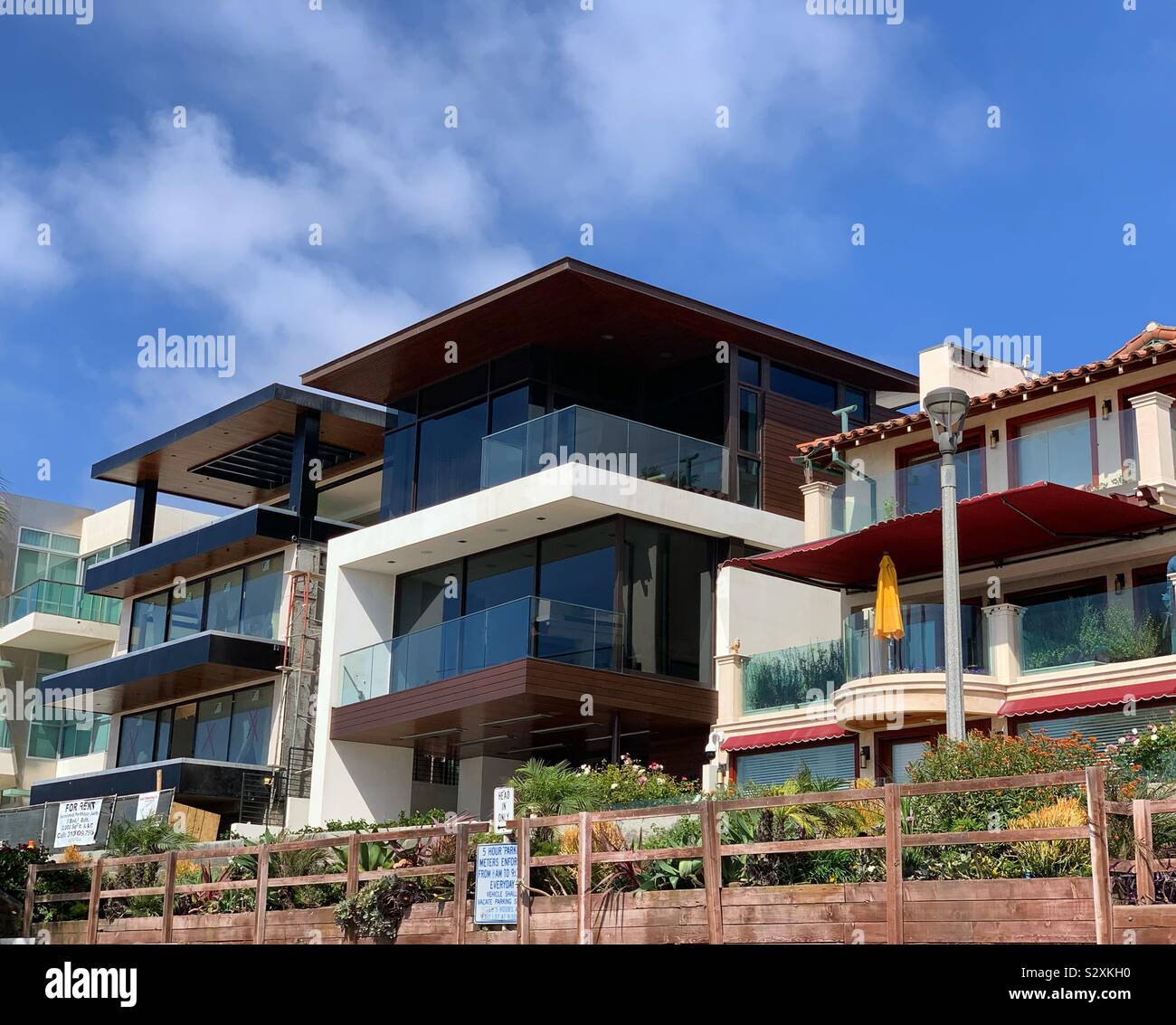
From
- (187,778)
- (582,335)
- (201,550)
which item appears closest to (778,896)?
(582,335)

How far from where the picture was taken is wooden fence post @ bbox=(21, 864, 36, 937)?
22.2m

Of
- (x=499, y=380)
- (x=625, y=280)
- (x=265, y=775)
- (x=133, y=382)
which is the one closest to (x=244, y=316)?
(x=133, y=382)

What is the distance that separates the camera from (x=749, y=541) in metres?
27.0

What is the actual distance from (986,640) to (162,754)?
73.4ft

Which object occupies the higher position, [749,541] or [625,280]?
[625,280]

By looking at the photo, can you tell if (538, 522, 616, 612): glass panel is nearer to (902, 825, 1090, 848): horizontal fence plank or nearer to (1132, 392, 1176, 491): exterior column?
(1132, 392, 1176, 491): exterior column

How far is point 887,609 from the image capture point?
21.4 m

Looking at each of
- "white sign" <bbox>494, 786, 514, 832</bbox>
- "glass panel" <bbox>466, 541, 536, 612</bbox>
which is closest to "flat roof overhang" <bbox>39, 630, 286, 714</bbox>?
"glass panel" <bbox>466, 541, 536, 612</bbox>

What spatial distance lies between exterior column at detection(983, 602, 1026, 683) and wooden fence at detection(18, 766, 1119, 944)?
673cm

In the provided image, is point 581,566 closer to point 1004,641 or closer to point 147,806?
point 1004,641

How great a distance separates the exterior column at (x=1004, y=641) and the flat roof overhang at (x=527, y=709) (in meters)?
6.00

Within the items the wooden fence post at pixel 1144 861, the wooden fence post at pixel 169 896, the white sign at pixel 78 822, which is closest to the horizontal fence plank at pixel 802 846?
the wooden fence post at pixel 1144 861
